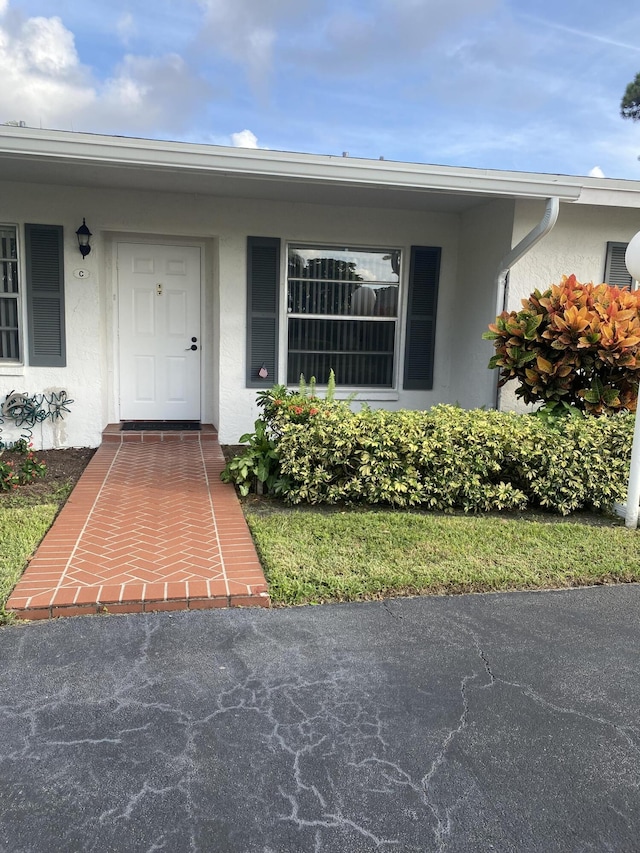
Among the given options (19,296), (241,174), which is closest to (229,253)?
(241,174)

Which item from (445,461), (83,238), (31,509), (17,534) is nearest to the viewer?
(17,534)

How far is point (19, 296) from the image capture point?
698 cm

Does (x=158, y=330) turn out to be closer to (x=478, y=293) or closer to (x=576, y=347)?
(x=478, y=293)

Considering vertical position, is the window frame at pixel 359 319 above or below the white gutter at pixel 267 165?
below

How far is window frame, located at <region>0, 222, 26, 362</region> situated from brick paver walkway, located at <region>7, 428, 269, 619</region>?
1587 millimetres

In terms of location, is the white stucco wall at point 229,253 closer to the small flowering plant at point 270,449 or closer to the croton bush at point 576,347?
the croton bush at point 576,347

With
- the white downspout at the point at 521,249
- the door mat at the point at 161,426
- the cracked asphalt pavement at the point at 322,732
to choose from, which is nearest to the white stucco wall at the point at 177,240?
the door mat at the point at 161,426

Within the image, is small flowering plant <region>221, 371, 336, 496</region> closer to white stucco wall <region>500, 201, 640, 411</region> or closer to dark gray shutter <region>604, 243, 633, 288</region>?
white stucco wall <region>500, 201, 640, 411</region>

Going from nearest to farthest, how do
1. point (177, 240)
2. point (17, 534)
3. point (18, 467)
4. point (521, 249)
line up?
point (17, 534)
point (18, 467)
point (521, 249)
point (177, 240)

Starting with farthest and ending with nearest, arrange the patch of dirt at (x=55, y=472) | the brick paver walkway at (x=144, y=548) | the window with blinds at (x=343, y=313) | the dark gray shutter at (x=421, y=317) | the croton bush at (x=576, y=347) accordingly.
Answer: the dark gray shutter at (x=421, y=317), the window with blinds at (x=343, y=313), the croton bush at (x=576, y=347), the patch of dirt at (x=55, y=472), the brick paver walkway at (x=144, y=548)

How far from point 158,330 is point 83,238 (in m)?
1.32

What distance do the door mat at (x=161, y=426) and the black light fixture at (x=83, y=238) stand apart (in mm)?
2014

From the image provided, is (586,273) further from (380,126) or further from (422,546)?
(380,126)

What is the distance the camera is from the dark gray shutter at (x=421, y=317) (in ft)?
25.7
